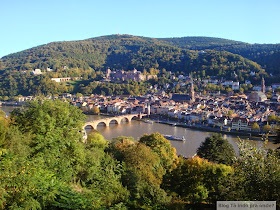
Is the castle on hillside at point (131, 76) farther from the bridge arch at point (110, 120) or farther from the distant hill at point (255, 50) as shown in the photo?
the bridge arch at point (110, 120)

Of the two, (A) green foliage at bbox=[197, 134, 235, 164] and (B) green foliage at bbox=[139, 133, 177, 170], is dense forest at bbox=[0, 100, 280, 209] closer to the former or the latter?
(B) green foliage at bbox=[139, 133, 177, 170]

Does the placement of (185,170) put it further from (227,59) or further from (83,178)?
(227,59)

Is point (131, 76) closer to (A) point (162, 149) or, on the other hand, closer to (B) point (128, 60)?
(B) point (128, 60)

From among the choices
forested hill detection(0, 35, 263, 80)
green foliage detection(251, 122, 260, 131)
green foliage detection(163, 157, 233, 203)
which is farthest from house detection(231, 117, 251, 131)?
forested hill detection(0, 35, 263, 80)

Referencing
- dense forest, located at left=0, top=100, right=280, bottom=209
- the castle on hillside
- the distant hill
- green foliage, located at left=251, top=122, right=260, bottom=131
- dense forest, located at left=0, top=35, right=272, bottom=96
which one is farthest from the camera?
the castle on hillside

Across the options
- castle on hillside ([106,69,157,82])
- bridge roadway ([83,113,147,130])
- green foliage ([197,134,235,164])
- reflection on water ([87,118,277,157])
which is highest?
castle on hillside ([106,69,157,82])

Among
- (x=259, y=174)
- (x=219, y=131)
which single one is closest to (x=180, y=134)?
(x=219, y=131)
